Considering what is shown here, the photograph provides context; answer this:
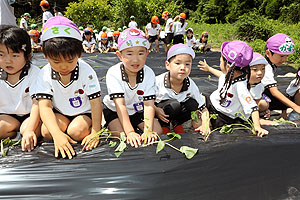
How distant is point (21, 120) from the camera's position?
2143 millimetres

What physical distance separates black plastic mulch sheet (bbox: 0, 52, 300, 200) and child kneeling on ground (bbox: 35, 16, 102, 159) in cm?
16

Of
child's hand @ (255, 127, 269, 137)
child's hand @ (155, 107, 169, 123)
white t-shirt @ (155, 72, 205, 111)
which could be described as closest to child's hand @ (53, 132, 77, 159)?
child's hand @ (155, 107, 169, 123)

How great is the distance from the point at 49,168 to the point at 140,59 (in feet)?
3.58

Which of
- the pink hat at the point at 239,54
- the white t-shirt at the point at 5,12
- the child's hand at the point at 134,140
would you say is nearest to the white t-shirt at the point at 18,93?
the child's hand at the point at 134,140

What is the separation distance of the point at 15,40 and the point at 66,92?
0.54 metres

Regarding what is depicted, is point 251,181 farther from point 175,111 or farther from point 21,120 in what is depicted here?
point 21,120

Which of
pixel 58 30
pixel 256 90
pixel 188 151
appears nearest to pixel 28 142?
pixel 58 30

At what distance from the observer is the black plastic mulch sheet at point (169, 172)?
1.37 meters

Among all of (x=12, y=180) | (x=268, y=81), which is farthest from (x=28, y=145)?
(x=268, y=81)

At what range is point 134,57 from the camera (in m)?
2.03

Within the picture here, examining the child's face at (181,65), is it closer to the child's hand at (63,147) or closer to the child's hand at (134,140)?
the child's hand at (134,140)

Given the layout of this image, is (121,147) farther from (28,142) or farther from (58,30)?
(58,30)

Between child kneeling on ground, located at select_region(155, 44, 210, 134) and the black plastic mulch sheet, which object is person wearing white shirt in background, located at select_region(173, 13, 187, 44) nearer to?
child kneeling on ground, located at select_region(155, 44, 210, 134)

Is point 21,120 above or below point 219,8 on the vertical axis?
below
